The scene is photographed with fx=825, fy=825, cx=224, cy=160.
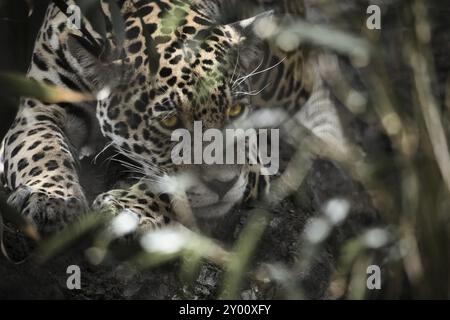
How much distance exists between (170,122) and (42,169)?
555mm

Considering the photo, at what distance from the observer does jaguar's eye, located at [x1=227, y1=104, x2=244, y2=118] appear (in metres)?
3.48

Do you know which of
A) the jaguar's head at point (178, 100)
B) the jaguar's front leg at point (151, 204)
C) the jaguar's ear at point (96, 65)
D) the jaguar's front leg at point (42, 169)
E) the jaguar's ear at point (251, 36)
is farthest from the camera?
the jaguar's ear at point (251, 36)

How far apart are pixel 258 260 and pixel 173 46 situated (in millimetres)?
983

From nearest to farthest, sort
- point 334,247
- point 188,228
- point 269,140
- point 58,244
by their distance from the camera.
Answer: point 58,244
point 188,228
point 334,247
point 269,140

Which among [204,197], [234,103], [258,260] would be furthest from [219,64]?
[258,260]

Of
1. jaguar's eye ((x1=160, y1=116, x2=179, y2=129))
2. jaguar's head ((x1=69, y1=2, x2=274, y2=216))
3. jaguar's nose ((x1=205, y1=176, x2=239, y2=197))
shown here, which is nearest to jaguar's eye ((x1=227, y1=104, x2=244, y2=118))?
jaguar's head ((x1=69, y1=2, x2=274, y2=216))

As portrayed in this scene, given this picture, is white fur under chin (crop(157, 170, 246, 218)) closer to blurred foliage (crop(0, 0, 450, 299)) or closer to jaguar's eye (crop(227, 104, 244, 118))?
blurred foliage (crop(0, 0, 450, 299))

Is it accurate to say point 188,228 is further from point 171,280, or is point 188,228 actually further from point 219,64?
point 219,64

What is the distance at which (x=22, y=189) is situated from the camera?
305 centimetres

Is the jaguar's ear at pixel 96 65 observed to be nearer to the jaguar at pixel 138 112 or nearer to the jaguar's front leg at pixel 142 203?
the jaguar at pixel 138 112

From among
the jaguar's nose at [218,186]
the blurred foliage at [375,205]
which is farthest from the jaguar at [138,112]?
the blurred foliage at [375,205]

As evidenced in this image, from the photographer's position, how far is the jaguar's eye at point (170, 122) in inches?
134

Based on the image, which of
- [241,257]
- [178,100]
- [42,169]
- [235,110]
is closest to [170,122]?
[178,100]
